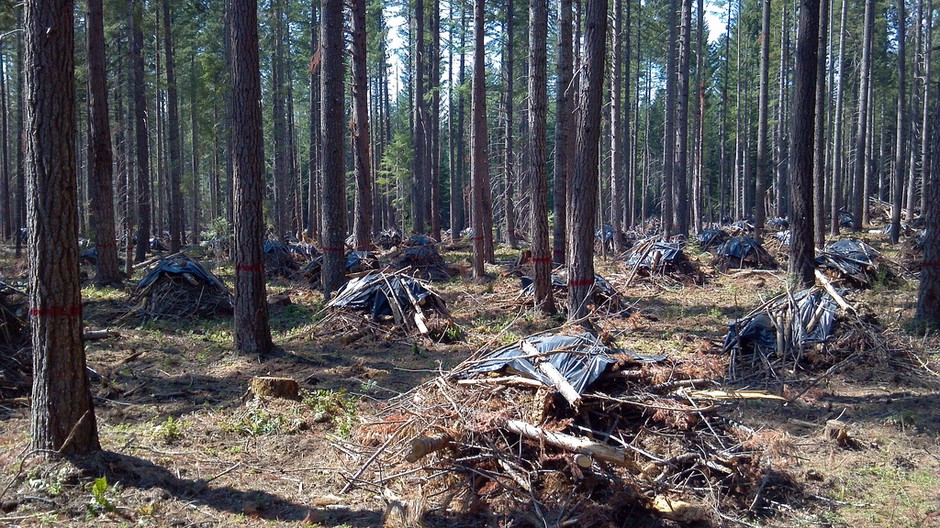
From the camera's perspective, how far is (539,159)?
11219 millimetres

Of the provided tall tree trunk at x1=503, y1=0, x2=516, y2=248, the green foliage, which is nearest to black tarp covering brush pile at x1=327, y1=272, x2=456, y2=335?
the green foliage

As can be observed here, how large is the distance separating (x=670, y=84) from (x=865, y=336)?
747 inches

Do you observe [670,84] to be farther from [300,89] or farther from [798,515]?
[300,89]

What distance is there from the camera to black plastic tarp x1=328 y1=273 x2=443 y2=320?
1031 cm

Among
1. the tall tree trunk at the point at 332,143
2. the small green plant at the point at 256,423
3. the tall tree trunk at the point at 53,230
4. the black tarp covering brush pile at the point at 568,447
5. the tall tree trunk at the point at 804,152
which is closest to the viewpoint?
the black tarp covering brush pile at the point at 568,447

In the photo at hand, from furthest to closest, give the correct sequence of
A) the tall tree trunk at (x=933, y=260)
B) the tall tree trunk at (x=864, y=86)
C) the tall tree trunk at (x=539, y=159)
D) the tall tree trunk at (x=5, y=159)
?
the tall tree trunk at (x=5, y=159)
the tall tree trunk at (x=864, y=86)
the tall tree trunk at (x=539, y=159)
the tall tree trunk at (x=933, y=260)

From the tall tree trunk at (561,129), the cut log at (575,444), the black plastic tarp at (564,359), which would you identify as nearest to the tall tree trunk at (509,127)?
the tall tree trunk at (561,129)

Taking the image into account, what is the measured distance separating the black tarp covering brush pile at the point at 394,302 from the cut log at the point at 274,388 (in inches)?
134

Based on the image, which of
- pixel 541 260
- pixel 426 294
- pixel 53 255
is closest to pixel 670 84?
pixel 541 260

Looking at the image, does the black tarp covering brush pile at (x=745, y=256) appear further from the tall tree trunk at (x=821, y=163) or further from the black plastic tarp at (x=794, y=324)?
the black plastic tarp at (x=794, y=324)

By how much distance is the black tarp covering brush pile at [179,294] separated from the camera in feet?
36.3

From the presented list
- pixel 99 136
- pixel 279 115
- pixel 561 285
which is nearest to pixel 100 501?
pixel 561 285

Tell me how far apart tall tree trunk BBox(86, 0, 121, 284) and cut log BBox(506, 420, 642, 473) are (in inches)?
475

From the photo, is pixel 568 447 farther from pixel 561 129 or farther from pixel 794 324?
pixel 561 129
